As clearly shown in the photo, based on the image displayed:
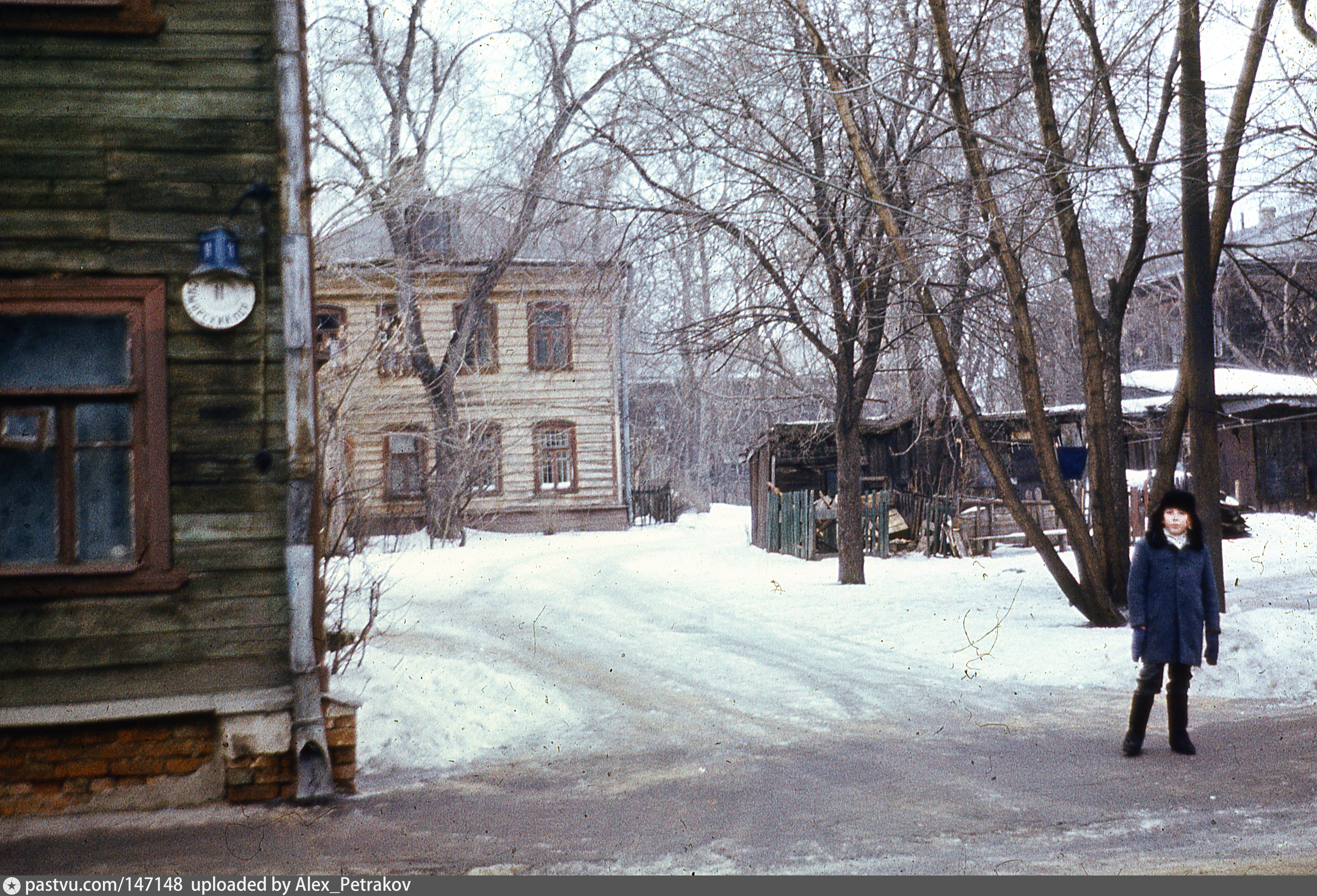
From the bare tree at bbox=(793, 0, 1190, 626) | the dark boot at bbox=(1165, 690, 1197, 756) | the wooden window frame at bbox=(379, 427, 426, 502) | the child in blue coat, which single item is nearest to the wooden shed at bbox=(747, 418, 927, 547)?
the wooden window frame at bbox=(379, 427, 426, 502)

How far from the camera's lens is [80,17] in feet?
20.5

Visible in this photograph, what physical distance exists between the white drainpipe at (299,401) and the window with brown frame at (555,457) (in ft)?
84.9

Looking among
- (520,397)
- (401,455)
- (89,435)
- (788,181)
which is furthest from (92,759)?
(520,397)

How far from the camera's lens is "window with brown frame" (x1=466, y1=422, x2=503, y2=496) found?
27344 mm

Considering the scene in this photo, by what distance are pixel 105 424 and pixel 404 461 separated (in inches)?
1033

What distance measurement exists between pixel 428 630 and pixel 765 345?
8770mm

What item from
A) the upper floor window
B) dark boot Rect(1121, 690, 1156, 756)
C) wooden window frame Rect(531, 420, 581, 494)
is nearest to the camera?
dark boot Rect(1121, 690, 1156, 756)

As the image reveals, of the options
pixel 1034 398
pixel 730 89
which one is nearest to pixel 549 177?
pixel 730 89

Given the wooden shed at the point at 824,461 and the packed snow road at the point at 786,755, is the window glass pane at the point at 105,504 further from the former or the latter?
the wooden shed at the point at 824,461

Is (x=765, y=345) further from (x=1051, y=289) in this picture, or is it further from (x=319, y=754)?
(x=319, y=754)

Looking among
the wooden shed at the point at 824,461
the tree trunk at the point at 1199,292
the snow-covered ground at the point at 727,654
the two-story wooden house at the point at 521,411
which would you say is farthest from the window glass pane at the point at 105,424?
the two-story wooden house at the point at 521,411

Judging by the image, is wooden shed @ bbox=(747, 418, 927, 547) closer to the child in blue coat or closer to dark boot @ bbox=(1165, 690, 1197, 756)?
the child in blue coat

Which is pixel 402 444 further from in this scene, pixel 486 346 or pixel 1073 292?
pixel 1073 292

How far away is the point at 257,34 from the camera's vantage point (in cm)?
645
